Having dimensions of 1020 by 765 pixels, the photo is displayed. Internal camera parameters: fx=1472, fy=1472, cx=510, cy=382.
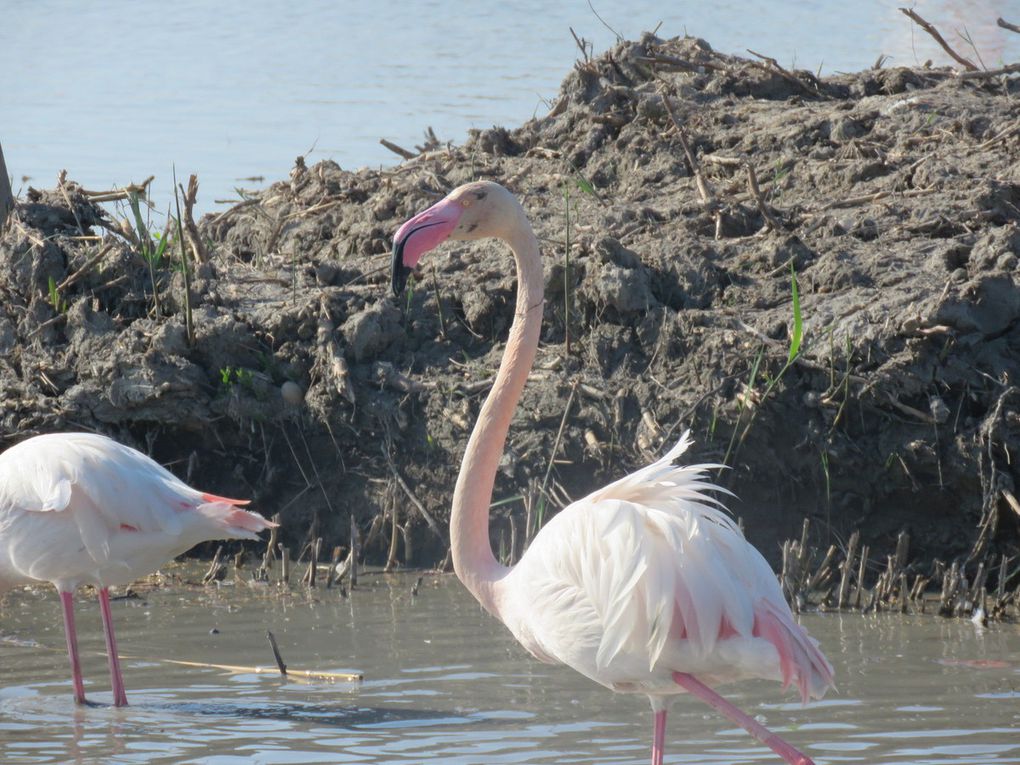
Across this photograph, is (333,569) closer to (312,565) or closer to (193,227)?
(312,565)

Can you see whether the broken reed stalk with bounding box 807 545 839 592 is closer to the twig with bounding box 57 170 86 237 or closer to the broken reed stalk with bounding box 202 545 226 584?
the broken reed stalk with bounding box 202 545 226 584

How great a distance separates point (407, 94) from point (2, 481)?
1265 centimetres

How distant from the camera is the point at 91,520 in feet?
19.9

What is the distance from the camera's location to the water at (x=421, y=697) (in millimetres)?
5367

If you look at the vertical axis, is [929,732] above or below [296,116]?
below

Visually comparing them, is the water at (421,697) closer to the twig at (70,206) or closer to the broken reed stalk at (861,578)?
the broken reed stalk at (861,578)

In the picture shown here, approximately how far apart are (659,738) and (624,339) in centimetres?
361

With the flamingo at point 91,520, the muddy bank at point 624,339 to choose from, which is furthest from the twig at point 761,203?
the flamingo at point 91,520

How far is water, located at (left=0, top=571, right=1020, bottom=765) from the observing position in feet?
17.6

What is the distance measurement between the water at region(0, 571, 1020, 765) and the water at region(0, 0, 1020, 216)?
7.03 m

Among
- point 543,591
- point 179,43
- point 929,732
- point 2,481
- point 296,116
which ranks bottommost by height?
point 929,732

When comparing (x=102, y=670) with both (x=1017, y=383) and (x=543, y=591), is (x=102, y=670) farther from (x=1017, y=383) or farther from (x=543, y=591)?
(x=1017, y=383)

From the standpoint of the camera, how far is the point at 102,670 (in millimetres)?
6527

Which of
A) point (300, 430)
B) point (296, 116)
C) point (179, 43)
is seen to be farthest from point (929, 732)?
point (179, 43)
